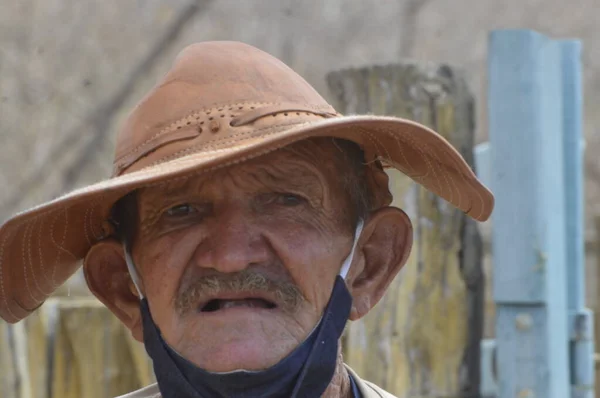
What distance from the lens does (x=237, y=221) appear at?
213 cm

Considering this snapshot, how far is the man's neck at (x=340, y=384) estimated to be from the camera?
2.37 meters

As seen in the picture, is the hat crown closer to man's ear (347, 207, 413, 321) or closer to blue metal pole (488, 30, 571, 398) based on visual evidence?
man's ear (347, 207, 413, 321)

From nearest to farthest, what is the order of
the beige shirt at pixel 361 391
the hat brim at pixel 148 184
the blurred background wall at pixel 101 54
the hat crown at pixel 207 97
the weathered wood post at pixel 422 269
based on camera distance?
1. the hat brim at pixel 148 184
2. the hat crown at pixel 207 97
3. the beige shirt at pixel 361 391
4. the weathered wood post at pixel 422 269
5. the blurred background wall at pixel 101 54

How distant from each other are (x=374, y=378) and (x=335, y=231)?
1778mm

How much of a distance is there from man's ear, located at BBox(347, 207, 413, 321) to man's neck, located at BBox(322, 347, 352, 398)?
0.14 metres

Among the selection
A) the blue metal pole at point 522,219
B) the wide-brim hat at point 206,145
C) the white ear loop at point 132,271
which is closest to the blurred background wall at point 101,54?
the blue metal pole at point 522,219

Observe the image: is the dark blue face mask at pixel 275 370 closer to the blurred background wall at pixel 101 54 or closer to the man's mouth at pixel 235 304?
the man's mouth at pixel 235 304

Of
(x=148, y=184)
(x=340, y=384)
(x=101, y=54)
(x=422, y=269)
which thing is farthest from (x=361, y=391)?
(x=101, y=54)

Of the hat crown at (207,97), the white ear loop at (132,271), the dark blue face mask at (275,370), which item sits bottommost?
the dark blue face mask at (275,370)

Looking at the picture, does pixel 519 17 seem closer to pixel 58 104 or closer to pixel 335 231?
pixel 58 104

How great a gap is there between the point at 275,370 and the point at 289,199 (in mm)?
364

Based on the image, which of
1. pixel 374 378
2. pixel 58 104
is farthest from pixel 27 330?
pixel 58 104

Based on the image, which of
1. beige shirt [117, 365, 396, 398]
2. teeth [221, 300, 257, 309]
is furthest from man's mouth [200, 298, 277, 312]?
beige shirt [117, 365, 396, 398]

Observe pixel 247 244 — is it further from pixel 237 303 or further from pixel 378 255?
pixel 378 255
